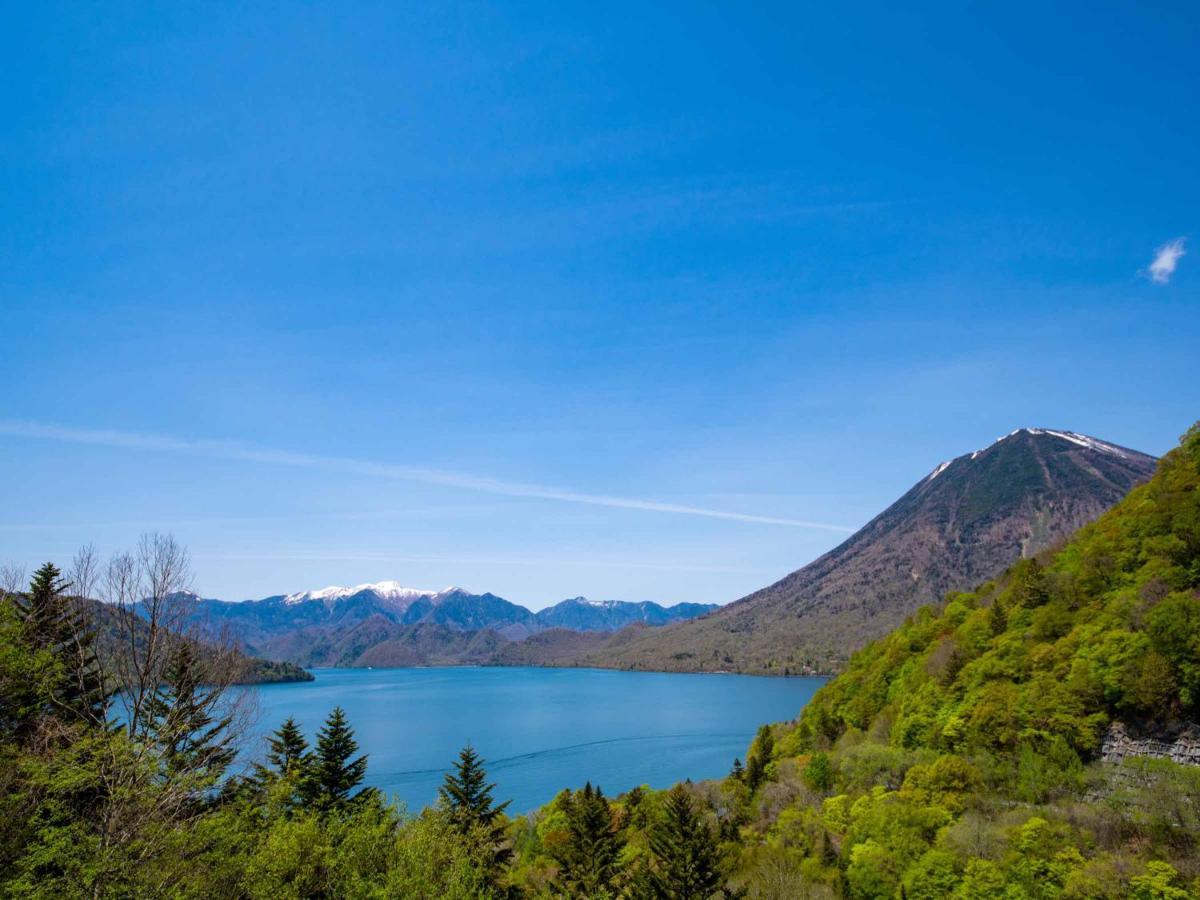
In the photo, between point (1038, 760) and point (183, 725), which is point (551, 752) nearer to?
point (1038, 760)

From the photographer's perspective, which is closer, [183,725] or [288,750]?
[183,725]

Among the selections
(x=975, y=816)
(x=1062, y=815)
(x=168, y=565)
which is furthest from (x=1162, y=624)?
(x=168, y=565)

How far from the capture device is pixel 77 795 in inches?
806

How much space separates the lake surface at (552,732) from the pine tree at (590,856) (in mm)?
16064

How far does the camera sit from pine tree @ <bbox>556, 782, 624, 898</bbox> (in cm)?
3588

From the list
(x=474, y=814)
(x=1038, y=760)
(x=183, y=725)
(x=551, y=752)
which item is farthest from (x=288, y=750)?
(x=551, y=752)

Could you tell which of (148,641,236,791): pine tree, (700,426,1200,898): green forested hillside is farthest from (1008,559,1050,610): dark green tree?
(148,641,236,791): pine tree

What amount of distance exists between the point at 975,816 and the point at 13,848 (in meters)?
36.6

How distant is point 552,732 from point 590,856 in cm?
8740

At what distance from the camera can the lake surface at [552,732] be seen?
82750 millimetres

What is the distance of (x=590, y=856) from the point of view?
3684cm

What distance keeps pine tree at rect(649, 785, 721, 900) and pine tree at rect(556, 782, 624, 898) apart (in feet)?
17.7

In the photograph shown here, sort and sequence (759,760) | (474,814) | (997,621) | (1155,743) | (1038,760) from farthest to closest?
(759,760) → (997,621) → (474,814) → (1038,760) → (1155,743)

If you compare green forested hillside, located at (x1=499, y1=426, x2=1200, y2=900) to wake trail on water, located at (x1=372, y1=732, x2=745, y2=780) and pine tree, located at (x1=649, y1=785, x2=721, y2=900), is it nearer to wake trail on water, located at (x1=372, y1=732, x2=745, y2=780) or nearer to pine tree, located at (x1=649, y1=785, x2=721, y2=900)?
pine tree, located at (x1=649, y1=785, x2=721, y2=900)
